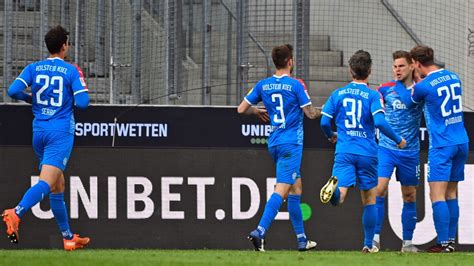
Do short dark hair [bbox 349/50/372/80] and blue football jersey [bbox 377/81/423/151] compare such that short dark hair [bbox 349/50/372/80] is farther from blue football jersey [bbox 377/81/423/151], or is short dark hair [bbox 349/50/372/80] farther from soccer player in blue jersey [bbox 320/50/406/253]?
blue football jersey [bbox 377/81/423/151]

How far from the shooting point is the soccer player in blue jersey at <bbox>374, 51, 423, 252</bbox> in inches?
533

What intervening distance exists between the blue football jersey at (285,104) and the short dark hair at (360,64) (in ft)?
1.71

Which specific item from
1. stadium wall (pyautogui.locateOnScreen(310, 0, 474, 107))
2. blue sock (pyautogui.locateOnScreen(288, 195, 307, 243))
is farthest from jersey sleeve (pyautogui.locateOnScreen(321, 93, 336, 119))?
stadium wall (pyautogui.locateOnScreen(310, 0, 474, 107))

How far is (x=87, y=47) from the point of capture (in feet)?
50.1

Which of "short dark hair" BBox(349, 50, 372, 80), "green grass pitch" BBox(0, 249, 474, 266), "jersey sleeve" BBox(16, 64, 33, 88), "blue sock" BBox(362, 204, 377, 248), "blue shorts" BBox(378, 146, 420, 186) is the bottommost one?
"green grass pitch" BBox(0, 249, 474, 266)

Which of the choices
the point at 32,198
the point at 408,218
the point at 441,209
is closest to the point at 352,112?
the point at 441,209

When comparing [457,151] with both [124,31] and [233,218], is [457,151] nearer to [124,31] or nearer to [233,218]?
[233,218]

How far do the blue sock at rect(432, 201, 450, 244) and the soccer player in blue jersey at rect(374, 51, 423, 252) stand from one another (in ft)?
2.87

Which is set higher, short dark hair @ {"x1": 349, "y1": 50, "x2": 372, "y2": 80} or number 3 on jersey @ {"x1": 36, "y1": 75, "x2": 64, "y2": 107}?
short dark hair @ {"x1": 349, "y1": 50, "x2": 372, "y2": 80}

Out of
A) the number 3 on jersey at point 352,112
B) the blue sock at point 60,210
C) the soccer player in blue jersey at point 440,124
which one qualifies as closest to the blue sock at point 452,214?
the soccer player in blue jersey at point 440,124

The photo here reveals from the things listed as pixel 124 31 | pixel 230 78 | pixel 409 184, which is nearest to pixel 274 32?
pixel 230 78

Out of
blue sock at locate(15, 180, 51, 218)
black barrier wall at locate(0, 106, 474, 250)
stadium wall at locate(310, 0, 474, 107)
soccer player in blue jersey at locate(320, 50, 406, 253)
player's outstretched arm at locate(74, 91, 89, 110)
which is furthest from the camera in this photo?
stadium wall at locate(310, 0, 474, 107)

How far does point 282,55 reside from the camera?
42.0 feet

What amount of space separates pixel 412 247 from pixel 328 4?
10.6 feet
